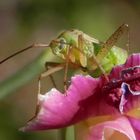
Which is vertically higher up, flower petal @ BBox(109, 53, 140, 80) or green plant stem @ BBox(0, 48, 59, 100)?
flower petal @ BBox(109, 53, 140, 80)

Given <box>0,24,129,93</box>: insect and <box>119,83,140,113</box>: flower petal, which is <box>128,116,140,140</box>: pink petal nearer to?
<box>119,83,140,113</box>: flower petal

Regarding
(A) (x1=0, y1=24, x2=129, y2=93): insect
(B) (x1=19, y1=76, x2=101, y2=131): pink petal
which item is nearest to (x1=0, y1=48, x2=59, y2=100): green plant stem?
(A) (x1=0, y1=24, x2=129, y2=93): insect

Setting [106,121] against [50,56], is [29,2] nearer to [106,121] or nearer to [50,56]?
[50,56]

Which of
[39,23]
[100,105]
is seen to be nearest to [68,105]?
[100,105]

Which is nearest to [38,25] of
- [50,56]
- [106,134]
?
[50,56]

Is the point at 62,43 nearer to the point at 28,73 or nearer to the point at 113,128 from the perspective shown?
the point at 28,73

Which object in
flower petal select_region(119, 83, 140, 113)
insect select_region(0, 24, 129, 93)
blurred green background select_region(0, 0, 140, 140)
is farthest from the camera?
blurred green background select_region(0, 0, 140, 140)

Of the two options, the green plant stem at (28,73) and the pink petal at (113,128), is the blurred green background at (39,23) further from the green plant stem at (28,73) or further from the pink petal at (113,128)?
the pink petal at (113,128)

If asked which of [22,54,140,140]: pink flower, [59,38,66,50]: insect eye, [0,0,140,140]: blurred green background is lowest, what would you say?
[0,0,140,140]: blurred green background
